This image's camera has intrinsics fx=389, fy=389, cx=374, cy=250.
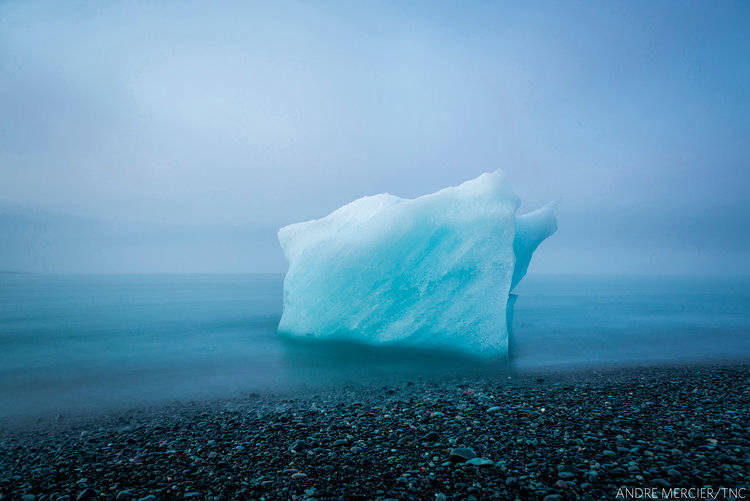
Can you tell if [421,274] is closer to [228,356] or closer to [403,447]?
[228,356]

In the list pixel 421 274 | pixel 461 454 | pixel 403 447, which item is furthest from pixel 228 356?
pixel 461 454

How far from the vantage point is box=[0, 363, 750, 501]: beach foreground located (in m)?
3.34

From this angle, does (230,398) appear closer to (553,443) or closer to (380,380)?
(380,380)

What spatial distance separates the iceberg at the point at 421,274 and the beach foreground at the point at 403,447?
9.30 feet

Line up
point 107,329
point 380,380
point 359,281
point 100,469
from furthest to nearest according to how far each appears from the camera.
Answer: point 107,329 → point 359,281 → point 380,380 → point 100,469

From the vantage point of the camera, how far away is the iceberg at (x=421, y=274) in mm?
9047

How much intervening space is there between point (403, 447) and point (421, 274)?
5833 mm

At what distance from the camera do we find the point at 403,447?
4086 mm

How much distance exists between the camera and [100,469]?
12.6 ft

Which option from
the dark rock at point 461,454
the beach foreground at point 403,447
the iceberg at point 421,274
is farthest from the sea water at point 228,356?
the dark rock at point 461,454

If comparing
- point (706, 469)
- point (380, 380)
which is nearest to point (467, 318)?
point (380, 380)

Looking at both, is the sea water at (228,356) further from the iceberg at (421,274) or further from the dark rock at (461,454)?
the dark rock at (461,454)

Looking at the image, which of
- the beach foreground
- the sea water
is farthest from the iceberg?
the beach foreground

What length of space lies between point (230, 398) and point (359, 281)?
165 inches
